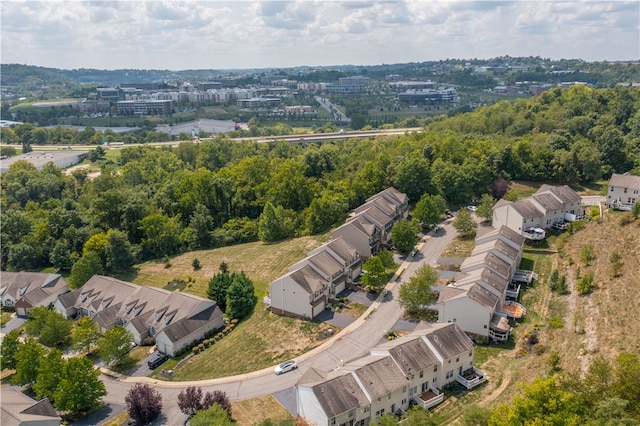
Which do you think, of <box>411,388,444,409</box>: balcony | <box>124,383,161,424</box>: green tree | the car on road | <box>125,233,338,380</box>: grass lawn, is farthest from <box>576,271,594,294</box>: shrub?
<box>124,383,161,424</box>: green tree

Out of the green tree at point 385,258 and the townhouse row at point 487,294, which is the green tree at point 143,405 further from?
the green tree at point 385,258

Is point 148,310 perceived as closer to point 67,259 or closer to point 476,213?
point 67,259

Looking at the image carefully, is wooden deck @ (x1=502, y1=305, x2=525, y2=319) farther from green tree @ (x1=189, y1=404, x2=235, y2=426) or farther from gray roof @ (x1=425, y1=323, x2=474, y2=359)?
green tree @ (x1=189, y1=404, x2=235, y2=426)

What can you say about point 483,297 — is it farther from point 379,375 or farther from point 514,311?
point 379,375

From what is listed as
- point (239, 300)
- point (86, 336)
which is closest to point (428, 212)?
point (239, 300)

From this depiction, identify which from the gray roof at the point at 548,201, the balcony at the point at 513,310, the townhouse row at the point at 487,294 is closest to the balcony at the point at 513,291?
the townhouse row at the point at 487,294

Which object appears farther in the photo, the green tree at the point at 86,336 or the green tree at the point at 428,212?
the green tree at the point at 428,212

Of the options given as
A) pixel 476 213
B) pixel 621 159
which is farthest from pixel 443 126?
pixel 476 213
